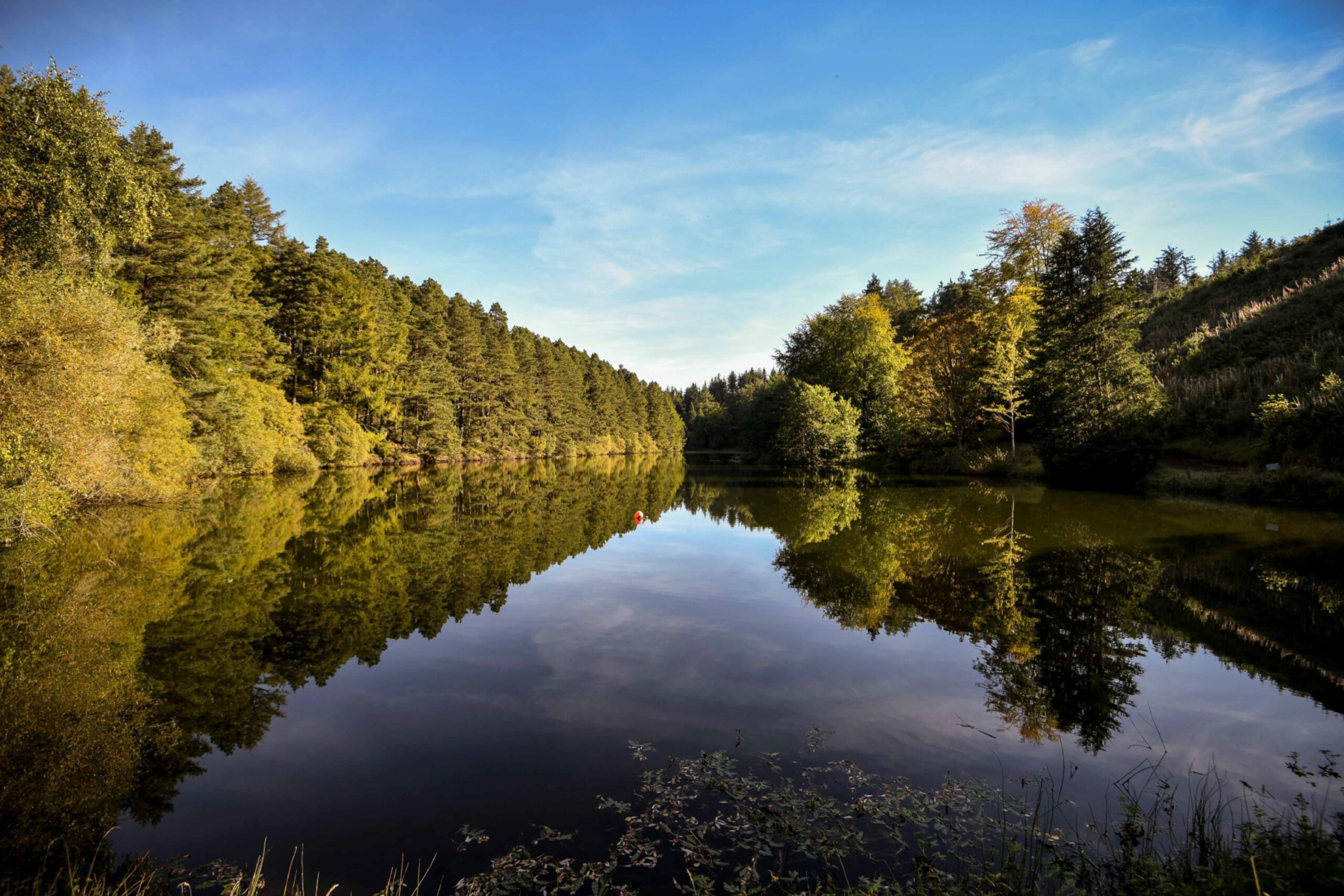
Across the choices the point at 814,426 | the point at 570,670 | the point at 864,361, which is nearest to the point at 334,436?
the point at 814,426

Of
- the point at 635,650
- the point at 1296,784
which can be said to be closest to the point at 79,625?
the point at 635,650

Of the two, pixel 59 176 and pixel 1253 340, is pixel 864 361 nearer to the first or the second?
pixel 1253 340

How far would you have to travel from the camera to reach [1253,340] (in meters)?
34.4

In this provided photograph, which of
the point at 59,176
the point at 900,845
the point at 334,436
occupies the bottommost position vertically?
the point at 900,845

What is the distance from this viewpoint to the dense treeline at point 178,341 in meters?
13.5

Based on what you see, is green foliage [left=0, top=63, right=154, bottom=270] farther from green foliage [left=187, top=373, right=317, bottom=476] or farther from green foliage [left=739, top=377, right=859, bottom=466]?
green foliage [left=739, top=377, right=859, bottom=466]

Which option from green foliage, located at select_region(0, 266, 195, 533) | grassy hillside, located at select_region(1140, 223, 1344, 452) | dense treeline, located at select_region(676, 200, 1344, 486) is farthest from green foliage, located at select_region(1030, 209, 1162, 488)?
green foliage, located at select_region(0, 266, 195, 533)

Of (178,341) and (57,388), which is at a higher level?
(178,341)

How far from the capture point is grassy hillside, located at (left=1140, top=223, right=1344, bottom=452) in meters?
26.8

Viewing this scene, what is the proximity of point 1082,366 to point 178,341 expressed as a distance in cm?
3783

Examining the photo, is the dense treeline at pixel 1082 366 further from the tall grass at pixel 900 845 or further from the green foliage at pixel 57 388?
the green foliage at pixel 57 388

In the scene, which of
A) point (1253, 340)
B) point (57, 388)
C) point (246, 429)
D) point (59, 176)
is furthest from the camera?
point (1253, 340)

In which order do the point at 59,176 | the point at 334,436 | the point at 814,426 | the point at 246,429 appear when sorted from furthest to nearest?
1. the point at 814,426
2. the point at 334,436
3. the point at 246,429
4. the point at 59,176

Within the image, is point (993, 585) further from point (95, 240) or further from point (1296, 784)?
point (95, 240)
